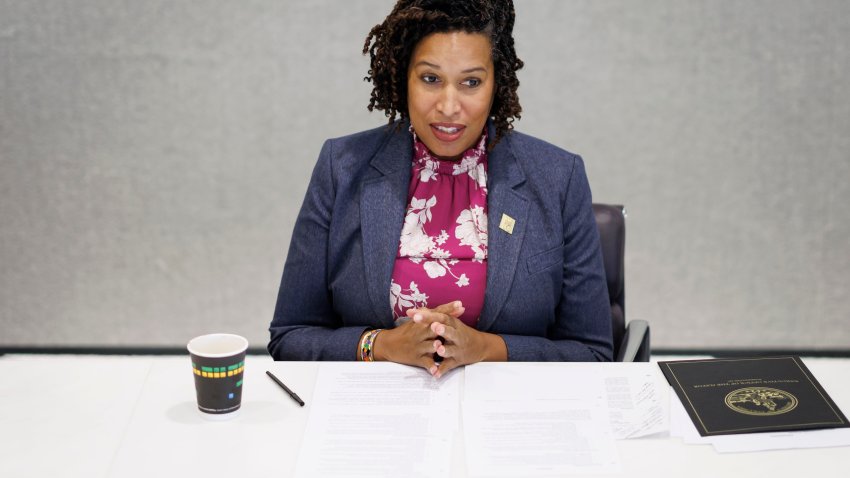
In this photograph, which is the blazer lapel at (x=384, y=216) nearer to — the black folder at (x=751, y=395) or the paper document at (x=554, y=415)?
the paper document at (x=554, y=415)

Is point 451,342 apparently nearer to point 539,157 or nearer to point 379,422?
point 379,422

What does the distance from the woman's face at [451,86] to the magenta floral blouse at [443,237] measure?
0.31 ft

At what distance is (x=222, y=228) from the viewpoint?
3.29 m

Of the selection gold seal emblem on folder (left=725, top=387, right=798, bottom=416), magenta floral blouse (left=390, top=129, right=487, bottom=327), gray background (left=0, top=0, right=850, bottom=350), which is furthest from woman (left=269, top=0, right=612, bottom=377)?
gray background (left=0, top=0, right=850, bottom=350)

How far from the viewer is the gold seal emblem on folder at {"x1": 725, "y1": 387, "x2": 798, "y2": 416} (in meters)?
1.44

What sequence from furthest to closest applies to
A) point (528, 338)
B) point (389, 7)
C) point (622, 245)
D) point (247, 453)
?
point (389, 7) < point (622, 245) < point (528, 338) < point (247, 453)

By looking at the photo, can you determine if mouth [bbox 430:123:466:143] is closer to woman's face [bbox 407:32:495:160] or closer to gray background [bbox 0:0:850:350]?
woman's face [bbox 407:32:495:160]

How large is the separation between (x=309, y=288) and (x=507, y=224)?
453 millimetres

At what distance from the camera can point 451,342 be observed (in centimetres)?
158

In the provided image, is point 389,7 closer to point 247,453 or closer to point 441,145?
point 441,145

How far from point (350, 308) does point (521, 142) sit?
0.55 m

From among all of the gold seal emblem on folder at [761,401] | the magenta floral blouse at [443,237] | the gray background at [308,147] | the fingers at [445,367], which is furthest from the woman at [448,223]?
the gray background at [308,147]

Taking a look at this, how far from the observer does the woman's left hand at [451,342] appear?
1.57 m

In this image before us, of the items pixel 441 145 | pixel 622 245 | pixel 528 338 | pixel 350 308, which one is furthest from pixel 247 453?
pixel 622 245
